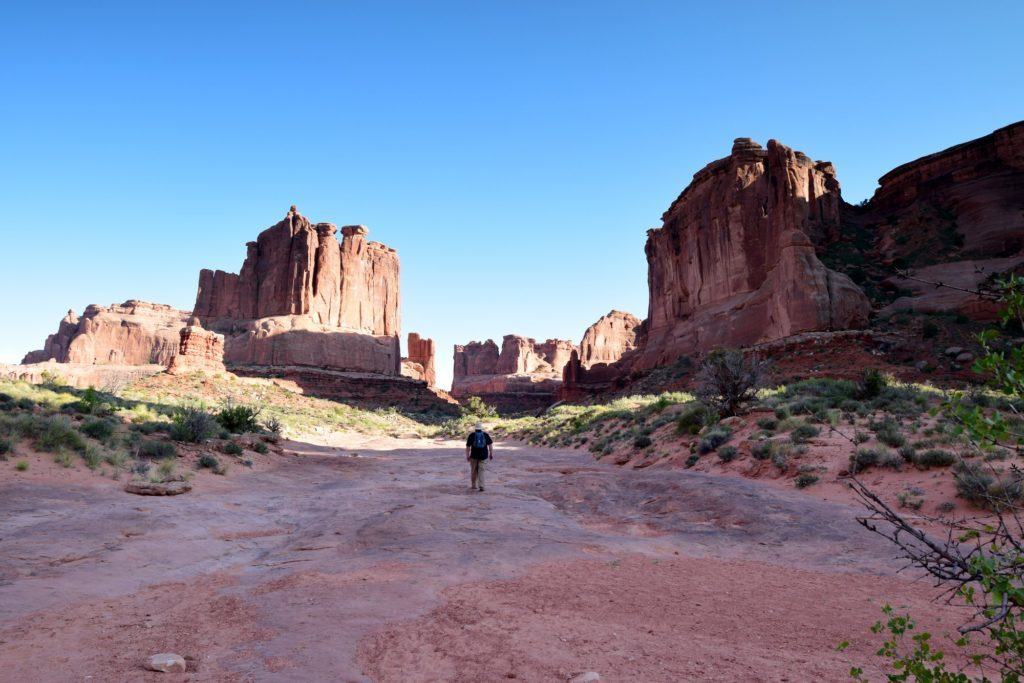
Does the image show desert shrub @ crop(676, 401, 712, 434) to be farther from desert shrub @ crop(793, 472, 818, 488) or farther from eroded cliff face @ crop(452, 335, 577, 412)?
eroded cliff face @ crop(452, 335, 577, 412)

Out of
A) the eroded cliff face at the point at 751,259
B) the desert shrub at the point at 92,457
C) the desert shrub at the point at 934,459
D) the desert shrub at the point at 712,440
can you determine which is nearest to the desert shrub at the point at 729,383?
the desert shrub at the point at 712,440

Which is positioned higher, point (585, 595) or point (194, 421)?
point (194, 421)

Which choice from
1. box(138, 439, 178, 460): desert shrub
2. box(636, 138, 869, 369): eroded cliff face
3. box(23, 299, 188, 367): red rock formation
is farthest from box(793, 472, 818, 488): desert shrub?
box(23, 299, 188, 367): red rock formation

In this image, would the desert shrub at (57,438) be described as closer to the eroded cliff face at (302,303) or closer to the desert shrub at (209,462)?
the desert shrub at (209,462)

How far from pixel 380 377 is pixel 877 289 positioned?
54.5 meters

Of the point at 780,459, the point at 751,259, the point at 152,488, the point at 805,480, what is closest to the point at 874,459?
the point at 805,480

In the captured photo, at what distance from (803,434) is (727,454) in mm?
1946

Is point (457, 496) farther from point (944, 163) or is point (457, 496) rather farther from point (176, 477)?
point (944, 163)

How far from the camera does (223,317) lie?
75688mm

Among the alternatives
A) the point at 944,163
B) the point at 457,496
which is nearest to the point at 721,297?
the point at 944,163

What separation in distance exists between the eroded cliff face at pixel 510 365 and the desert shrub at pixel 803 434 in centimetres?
9651

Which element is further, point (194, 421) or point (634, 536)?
point (194, 421)

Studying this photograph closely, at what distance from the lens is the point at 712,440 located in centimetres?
1645

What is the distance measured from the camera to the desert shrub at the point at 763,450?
45.5ft
